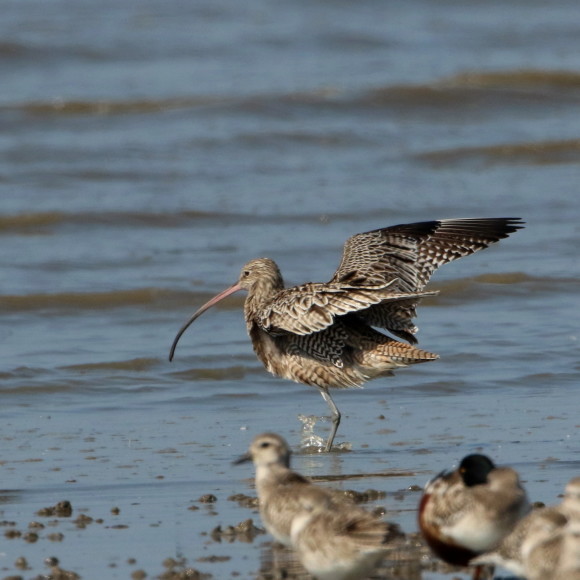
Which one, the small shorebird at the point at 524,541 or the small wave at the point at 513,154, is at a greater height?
the small wave at the point at 513,154

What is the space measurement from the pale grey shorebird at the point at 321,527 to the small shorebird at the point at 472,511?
12.3 inches

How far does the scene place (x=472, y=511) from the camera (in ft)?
15.7

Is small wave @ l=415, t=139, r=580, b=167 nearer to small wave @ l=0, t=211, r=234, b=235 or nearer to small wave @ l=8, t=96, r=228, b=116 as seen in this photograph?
small wave @ l=8, t=96, r=228, b=116

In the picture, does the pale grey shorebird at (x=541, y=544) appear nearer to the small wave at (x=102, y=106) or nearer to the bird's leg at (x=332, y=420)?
the bird's leg at (x=332, y=420)

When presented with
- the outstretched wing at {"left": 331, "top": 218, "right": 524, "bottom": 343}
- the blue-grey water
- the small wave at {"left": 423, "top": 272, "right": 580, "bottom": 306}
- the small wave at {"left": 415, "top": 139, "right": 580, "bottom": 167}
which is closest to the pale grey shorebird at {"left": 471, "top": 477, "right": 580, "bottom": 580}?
the blue-grey water

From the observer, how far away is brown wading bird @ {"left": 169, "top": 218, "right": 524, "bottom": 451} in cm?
808

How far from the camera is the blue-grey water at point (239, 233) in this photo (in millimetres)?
6926

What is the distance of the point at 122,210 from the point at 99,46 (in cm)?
906

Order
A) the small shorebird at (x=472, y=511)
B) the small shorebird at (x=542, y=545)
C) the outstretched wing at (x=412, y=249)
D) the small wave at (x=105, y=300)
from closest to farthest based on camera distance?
1. the small shorebird at (x=542, y=545)
2. the small shorebird at (x=472, y=511)
3. the outstretched wing at (x=412, y=249)
4. the small wave at (x=105, y=300)

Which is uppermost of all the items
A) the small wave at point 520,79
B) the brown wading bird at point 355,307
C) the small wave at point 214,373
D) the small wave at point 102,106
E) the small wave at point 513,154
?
the small wave at point 520,79

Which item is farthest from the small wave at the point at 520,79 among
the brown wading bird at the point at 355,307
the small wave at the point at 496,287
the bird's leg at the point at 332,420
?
the bird's leg at the point at 332,420

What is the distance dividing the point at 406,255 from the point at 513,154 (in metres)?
8.96

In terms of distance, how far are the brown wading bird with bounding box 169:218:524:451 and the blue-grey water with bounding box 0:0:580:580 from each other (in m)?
0.34

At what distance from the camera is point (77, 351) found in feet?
32.9
